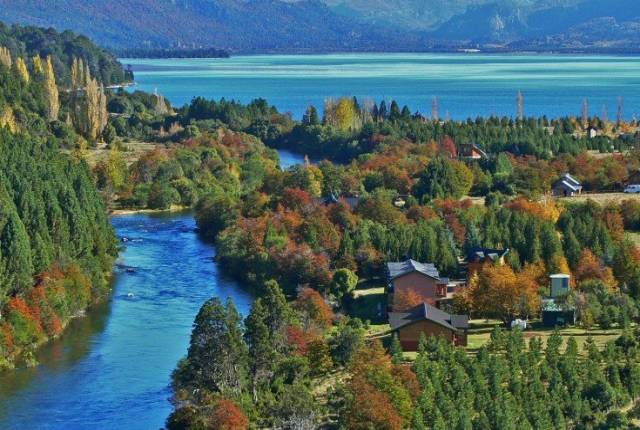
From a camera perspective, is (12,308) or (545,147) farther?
(545,147)

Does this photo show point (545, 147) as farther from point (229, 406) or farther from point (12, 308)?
point (229, 406)

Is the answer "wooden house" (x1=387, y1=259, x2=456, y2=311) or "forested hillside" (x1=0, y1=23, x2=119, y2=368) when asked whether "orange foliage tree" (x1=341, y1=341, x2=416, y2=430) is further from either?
"forested hillside" (x1=0, y1=23, x2=119, y2=368)

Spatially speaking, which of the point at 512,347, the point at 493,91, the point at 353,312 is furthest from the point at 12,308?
the point at 493,91

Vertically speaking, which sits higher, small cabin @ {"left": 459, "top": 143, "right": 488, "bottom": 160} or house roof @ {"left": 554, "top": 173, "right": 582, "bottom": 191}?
house roof @ {"left": 554, "top": 173, "right": 582, "bottom": 191}

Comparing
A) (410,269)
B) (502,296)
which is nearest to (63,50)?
(410,269)

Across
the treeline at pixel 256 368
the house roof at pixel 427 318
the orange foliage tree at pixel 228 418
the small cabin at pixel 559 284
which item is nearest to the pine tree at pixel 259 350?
the treeline at pixel 256 368

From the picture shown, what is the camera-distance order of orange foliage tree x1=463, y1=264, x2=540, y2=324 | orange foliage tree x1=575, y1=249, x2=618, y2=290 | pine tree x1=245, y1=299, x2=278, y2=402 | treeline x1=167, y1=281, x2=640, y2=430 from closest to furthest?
1. treeline x1=167, y1=281, x2=640, y2=430
2. pine tree x1=245, y1=299, x2=278, y2=402
3. orange foliage tree x1=463, y1=264, x2=540, y2=324
4. orange foliage tree x1=575, y1=249, x2=618, y2=290

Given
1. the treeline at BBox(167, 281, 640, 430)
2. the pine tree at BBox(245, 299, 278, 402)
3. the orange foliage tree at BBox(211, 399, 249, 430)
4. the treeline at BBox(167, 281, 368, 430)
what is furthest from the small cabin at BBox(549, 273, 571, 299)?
the orange foliage tree at BBox(211, 399, 249, 430)

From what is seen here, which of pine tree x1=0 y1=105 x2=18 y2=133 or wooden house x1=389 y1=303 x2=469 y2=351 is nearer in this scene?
wooden house x1=389 y1=303 x2=469 y2=351
